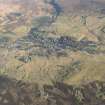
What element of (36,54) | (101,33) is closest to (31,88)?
(36,54)

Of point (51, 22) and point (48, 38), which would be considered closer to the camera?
point (48, 38)

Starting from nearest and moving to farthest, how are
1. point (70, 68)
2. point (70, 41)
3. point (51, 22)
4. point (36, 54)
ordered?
point (70, 68)
point (36, 54)
point (70, 41)
point (51, 22)

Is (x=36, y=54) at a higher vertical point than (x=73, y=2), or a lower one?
lower

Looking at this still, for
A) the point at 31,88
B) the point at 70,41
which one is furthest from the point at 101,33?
A: the point at 31,88

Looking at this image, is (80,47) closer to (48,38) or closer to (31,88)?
(48,38)

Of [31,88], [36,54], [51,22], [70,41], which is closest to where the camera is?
[31,88]

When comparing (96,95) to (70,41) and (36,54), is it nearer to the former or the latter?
(36,54)
